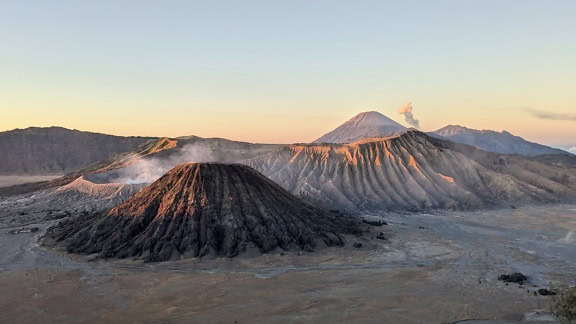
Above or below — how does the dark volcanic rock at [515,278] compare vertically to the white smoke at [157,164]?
below

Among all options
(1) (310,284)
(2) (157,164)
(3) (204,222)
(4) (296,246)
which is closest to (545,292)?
(1) (310,284)

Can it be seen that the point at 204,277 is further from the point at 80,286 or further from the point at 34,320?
the point at 34,320

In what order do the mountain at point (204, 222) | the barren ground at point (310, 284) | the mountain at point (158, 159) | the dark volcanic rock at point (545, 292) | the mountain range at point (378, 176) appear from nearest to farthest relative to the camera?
the barren ground at point (310, 284) → the dark volcanic rock at point (545, 292) → the mountain at point (204, 222) → the mountain range at point (378, 176) → the mountain at point (158, 159)

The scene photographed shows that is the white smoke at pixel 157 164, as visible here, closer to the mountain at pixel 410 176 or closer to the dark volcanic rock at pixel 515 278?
the mountain at pixel 410 176

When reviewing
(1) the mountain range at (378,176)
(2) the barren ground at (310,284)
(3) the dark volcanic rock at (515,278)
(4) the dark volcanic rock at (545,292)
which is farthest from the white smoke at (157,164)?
(4) the dark volcanic rock at (545,292)

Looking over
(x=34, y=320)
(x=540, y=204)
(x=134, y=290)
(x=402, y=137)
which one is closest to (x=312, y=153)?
(x=402, y=137)

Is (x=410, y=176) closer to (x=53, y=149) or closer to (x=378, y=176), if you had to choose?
(x=378, y=176)
